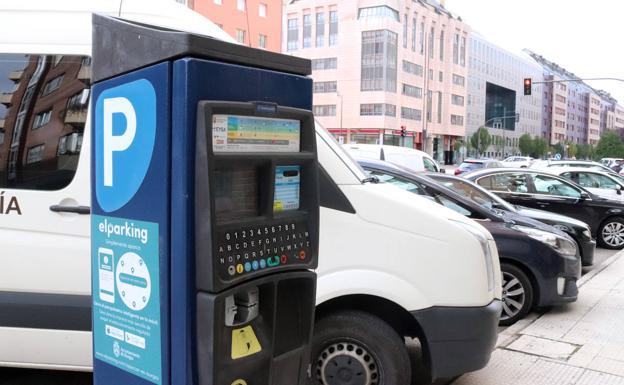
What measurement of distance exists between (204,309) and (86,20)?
2.14 meters

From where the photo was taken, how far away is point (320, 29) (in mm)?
77000

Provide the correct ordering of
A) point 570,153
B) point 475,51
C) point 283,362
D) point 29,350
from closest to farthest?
point 283,362, point 29,350, point 475,51, point 570,153

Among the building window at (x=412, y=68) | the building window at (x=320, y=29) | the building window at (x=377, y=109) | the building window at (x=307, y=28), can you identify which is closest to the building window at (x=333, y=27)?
the building window at (x=320, y=29)

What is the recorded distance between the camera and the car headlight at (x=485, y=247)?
341cm

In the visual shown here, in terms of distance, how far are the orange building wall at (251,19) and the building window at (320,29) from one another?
25.6m

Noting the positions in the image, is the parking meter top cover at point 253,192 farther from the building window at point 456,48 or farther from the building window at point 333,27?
the building window at point 456,48

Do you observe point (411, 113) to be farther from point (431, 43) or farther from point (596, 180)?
point (596, 180)

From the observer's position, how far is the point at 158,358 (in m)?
1.98

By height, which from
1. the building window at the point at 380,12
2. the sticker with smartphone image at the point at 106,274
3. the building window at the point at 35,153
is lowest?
the sticker with smartphone image at the point at 106,274

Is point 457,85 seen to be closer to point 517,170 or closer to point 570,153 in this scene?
point 570,153

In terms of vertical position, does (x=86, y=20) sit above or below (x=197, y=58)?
above

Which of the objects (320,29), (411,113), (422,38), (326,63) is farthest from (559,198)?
(422,38)

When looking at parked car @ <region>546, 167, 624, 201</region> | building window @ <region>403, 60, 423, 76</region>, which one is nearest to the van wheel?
parked car @ <region>546, 167, 624, 201</region>

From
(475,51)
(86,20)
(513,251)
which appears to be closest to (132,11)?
(86,20)
